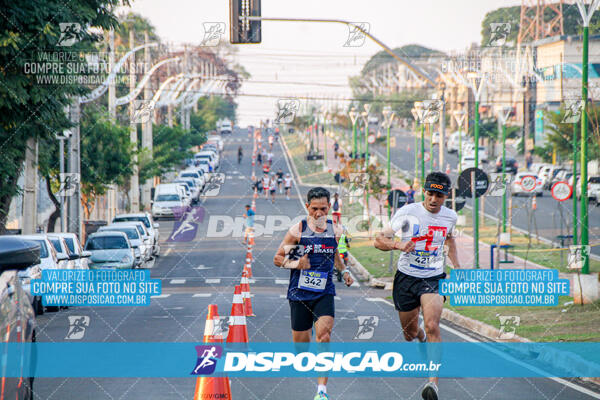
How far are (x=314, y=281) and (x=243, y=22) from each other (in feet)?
20.8

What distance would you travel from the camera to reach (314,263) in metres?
9.19

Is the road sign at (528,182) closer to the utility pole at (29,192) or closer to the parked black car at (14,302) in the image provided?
the utility pole at (29,192)

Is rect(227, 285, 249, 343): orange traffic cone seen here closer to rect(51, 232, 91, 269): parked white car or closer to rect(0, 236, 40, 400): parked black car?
rect(0, 236, 40, 400): parked black car

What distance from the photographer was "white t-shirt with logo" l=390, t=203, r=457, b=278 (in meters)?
9.56

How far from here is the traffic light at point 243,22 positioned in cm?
1445

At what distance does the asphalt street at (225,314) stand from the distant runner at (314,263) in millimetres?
1251

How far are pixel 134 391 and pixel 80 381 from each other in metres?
1.02

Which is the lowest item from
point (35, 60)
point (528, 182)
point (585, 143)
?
point (528, 182)

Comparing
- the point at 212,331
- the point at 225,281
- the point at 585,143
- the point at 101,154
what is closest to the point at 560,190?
the point at 225,281

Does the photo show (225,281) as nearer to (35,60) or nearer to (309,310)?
(35,60)

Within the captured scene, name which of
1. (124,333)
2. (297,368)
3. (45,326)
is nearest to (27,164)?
(45,326)

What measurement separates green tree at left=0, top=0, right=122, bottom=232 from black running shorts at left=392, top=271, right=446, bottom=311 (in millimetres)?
10805

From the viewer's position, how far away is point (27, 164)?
27.3 metres

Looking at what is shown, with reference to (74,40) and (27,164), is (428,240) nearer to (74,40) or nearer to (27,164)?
(74,40)
